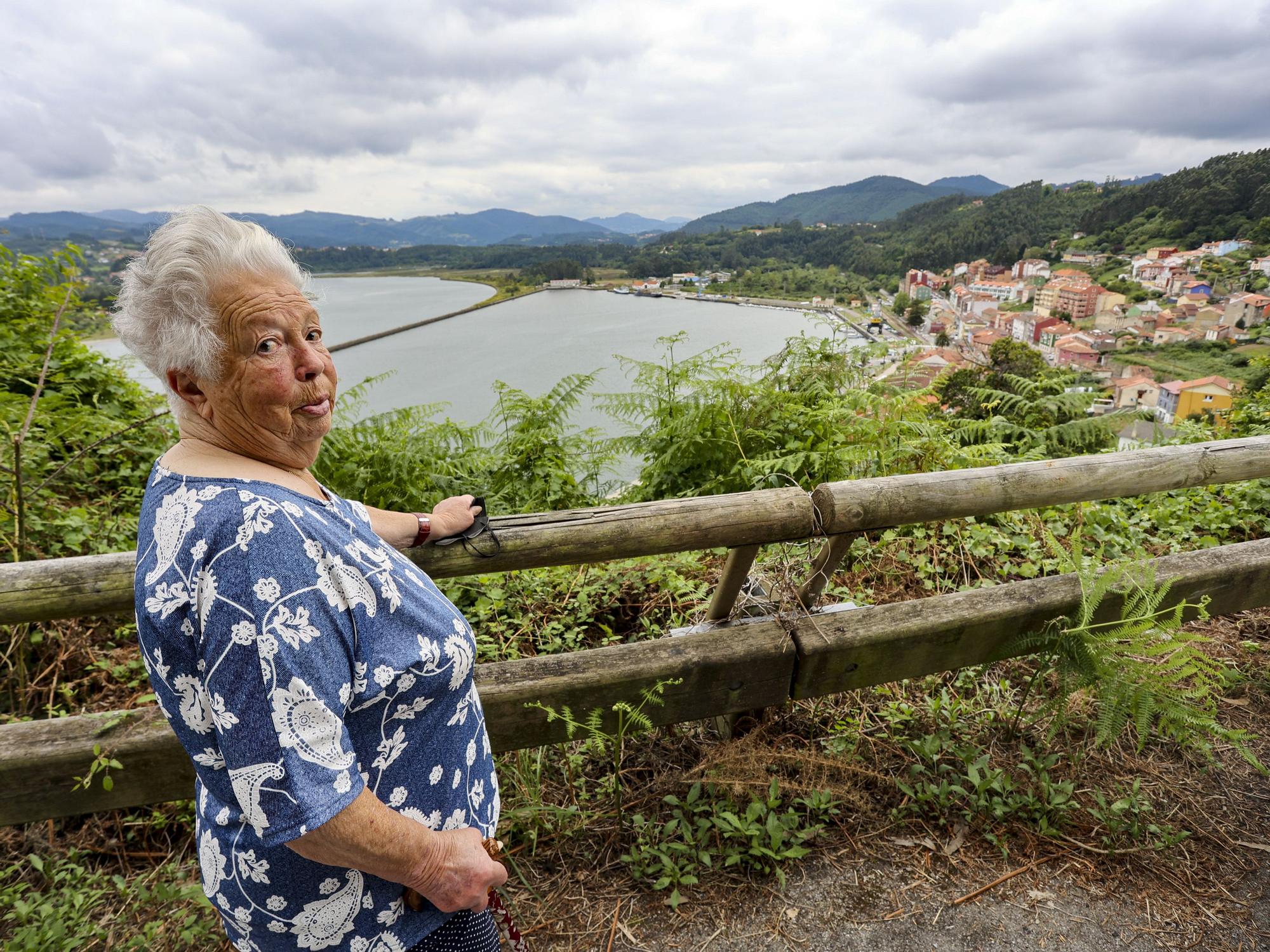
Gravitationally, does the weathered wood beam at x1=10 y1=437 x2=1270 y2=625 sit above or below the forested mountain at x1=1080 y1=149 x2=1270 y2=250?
below

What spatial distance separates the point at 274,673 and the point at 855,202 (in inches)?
1767

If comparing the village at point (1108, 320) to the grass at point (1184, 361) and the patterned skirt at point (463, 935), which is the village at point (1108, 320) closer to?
the grass at point (1184, 361)

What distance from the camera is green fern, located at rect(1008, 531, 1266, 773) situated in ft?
6.47

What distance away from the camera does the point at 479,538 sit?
1.75 meters

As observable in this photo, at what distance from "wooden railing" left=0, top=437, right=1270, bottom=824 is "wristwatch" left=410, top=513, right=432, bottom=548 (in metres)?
0.03

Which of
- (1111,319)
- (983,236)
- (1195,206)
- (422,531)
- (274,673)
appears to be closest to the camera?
(274,673)

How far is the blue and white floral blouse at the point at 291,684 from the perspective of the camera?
0.93m

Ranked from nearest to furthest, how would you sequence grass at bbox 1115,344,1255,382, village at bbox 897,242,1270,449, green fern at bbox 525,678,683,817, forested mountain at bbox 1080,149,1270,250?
green fern at bbox 525,678,683,817, village at bbox 897,242,1270,449, grass at bbox 1115,344,1255,382, forested mountain at bbox 1080,149,1270,250

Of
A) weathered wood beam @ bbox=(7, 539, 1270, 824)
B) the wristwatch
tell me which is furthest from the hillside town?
the wristwatch

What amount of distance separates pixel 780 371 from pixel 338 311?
3.96m

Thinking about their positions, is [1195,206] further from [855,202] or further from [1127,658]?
[855,202]

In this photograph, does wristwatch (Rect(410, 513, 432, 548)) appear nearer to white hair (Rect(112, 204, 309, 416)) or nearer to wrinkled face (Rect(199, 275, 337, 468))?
wrinkled face (Rect(199, 275, 337, 468))

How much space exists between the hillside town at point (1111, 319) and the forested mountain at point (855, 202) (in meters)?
14.2

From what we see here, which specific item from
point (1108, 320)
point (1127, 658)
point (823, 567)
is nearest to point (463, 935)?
point (823, 567)
